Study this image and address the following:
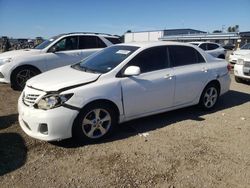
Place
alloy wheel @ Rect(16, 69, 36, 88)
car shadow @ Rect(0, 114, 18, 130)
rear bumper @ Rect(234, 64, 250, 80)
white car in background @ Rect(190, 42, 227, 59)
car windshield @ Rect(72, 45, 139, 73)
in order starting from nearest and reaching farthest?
car windshield @ Rect(72, 45, 139, 73)
car shadow @ Rect(0, 114, 18, 130)
alloy wheel @ Rect(16, 69, 36, 88)
rear bumper @ Rect(234, 64, 250, 80)
white car in background @ Rect(190, 42, 227, 59)

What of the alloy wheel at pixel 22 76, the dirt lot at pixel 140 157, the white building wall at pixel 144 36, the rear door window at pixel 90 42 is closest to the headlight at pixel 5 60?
the alloy wheel at pixel 22 76

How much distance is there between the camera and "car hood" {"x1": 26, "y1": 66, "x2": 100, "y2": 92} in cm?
474

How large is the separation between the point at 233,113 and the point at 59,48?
5690 mm

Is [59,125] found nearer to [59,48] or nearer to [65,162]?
[65,162]

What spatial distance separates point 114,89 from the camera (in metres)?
5.09

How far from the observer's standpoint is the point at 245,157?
4.59 meters

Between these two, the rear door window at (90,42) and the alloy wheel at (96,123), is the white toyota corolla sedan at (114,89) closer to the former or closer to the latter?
the alloy wheel at (96,123)

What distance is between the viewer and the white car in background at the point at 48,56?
884 centimetres

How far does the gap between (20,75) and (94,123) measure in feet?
16.0

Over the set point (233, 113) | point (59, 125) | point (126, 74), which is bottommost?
point (233, 113)

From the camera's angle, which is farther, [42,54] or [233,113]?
[42,54]

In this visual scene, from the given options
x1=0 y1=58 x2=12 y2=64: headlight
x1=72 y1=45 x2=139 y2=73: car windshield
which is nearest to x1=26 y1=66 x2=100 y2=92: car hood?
x1=72 y1=45 x2=139 y2=73: car windshield

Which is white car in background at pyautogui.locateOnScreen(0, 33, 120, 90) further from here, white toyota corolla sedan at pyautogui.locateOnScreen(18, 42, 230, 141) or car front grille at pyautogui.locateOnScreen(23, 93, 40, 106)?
car front grille at pyautogui.locateOnScreen(23, 93, 40, 106)

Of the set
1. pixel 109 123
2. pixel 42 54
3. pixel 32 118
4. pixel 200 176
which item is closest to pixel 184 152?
pixel 200 176
